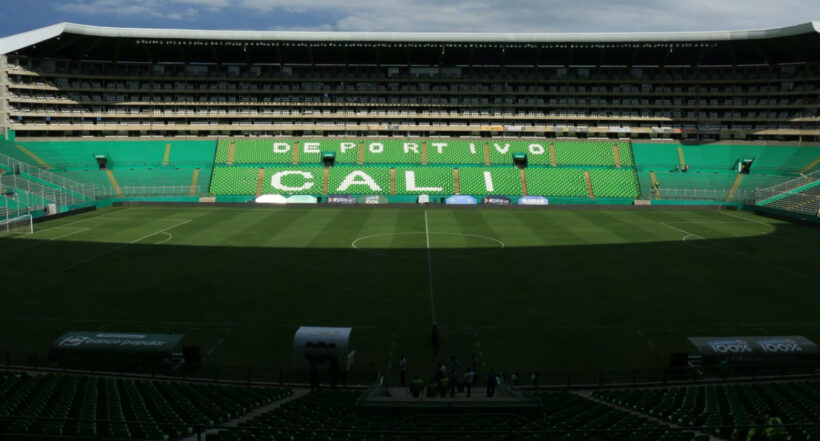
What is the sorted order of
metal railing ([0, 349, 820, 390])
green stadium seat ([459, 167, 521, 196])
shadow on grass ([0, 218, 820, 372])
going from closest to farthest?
metal railing ([0, 349, 820, 390]) < shadow on grass ([0, 218, 820, 372]) < green stadium seat ([459, 167, 521, 196])

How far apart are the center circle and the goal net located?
29.2 meters

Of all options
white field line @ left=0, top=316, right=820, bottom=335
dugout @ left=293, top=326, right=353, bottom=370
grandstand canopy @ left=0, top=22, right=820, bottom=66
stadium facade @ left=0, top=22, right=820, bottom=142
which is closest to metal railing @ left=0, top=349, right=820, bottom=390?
dugout @ left=293, top=326, right=353, bottom=370

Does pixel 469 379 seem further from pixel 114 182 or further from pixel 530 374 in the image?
pixel 114 182

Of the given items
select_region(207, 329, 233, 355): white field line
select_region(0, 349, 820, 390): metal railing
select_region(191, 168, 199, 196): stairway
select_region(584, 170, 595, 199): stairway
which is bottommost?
select_region(0, 349, 820, 390): metal railing

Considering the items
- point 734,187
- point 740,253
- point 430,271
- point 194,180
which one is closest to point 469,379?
point 430,271

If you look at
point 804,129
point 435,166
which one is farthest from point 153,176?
point 804,129

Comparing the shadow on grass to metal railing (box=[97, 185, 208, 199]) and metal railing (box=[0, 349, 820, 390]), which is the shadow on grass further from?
metal railing (box=[97, 185, 208, 199])

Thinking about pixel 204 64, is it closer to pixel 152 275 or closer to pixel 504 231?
pixel 504 231

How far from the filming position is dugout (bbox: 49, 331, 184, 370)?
2380cm

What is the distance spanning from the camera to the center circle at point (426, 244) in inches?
1916

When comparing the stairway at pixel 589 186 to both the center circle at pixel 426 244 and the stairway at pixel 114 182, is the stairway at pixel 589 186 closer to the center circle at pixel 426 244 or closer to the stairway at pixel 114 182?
the center circle at pixel 426 244

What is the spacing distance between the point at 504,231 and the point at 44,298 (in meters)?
37.6

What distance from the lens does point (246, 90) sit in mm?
→ 107000

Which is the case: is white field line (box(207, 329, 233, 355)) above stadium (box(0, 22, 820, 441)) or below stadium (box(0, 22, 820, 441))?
below
